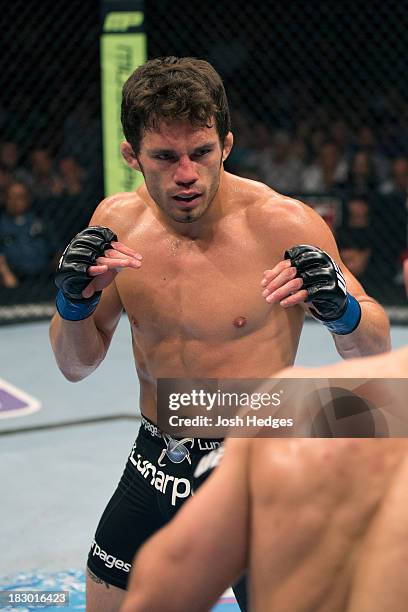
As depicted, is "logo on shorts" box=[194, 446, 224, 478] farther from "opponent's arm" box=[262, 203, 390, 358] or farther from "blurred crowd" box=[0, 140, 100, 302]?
"blurred crowd" box=[0, 140, 100, 302]

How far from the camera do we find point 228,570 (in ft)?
3.22

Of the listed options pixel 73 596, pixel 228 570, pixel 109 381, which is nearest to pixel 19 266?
pixel 109 381

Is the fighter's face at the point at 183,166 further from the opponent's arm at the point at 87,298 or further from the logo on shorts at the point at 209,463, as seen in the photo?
the logo on shorts at the point at 209,463

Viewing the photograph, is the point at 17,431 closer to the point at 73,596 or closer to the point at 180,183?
the point at 73,596

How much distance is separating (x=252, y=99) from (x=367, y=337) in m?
5.72

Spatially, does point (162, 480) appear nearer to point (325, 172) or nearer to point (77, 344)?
point (77, 344)

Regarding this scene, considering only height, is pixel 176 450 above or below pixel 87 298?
below

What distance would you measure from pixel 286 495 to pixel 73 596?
2.19m

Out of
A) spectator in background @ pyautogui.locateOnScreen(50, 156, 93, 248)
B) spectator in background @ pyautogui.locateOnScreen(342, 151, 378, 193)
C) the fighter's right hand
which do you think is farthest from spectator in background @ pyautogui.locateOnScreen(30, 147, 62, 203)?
the fighter's right hand

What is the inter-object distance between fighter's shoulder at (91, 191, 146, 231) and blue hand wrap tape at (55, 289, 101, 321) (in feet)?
0.84

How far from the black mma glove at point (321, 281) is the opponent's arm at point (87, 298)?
326 millimetres

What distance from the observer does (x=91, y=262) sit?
195 centimetres

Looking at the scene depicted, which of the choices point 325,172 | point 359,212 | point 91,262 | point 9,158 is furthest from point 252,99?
point 91,262

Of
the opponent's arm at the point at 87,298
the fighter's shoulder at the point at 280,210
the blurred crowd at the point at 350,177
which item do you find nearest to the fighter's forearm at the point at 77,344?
the opponent's arm at the point at 87,298
